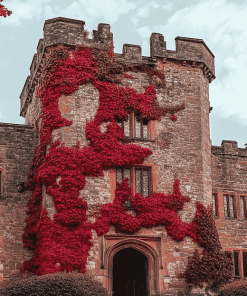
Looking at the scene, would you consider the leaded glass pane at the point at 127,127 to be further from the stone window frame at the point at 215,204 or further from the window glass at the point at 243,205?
the window glass at the point at 243,205

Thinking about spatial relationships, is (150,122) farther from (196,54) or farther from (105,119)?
(196,54)

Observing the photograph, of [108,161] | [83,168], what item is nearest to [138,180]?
[108,161]

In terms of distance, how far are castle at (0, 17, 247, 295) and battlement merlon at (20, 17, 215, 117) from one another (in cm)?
4

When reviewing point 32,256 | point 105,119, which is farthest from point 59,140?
point 32,256

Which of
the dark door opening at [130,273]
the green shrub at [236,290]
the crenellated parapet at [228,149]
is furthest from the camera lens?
the crenellated parapet at [228,149]

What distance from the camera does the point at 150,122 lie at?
19656 millimetres

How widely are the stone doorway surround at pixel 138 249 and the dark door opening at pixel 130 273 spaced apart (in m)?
1.30

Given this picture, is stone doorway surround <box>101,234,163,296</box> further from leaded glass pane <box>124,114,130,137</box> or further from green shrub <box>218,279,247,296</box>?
leaded glass pane <box>124,114,130,137</box>

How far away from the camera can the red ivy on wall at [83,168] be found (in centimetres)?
1745

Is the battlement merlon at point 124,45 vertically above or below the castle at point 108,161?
above

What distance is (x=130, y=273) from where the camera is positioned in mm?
21203

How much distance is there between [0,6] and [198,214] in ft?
38.8

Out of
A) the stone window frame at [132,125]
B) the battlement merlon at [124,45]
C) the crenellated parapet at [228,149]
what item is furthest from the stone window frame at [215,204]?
the stone window frame at [132,125]

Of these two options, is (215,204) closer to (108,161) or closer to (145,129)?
(145,129)
